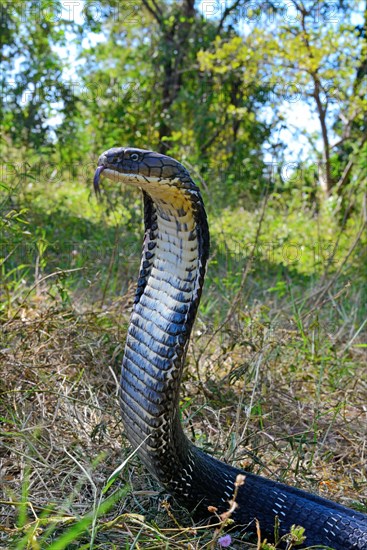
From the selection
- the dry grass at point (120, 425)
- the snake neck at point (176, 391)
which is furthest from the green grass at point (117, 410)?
the snake neck at point (176, 391)

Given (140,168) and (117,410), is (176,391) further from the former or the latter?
(117,410)

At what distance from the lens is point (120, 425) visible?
2.81 meters

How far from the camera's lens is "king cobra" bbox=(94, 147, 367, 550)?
6.11 feet

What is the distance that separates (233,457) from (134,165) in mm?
1181

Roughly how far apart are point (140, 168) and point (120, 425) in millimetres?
1314

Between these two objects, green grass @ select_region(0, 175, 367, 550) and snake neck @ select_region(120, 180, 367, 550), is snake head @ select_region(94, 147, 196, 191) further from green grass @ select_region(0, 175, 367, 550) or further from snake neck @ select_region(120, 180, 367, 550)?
green grass @ select_region(0, 175, 367, 550)

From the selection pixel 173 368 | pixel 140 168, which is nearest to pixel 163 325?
pixel 173 368

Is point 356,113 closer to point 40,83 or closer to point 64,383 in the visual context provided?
point 40,83

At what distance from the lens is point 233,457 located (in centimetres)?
252

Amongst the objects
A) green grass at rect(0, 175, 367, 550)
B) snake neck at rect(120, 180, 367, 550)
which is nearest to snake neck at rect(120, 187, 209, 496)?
snake neck at rect(120, 180, 367, 550)

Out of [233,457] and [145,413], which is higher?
[145,413]

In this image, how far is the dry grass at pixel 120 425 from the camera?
7.17 ft

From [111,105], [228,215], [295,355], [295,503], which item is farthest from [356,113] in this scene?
[295,503]

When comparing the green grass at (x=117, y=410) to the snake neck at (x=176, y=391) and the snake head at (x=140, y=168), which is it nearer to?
the snake neck at (x=176, y=391)
